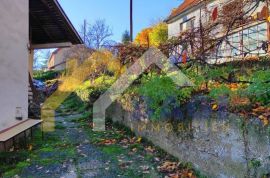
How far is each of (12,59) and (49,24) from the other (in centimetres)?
461

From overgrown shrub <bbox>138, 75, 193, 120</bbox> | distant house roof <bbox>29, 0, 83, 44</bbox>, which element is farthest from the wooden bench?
distant house roof <bbox>29, 0, 83, 44</bbox>

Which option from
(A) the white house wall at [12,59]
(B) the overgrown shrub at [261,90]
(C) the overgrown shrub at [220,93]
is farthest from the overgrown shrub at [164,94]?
(A) the white house wall at [12,59]

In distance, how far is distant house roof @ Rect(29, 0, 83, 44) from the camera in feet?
34.2

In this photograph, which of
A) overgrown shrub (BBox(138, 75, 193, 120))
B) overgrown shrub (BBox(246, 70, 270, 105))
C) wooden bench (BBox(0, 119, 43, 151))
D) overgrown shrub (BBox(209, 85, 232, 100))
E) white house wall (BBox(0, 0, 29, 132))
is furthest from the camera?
white house wall (BBox(0, 0, 29, 132))

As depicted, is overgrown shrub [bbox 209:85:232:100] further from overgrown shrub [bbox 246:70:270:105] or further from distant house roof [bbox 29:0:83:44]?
distant house roof [bbox 29:0:83:44]

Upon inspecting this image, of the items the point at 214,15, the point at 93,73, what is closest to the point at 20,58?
the point at 214,15

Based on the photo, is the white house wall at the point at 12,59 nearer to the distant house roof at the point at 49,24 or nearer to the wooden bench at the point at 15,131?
the wooden bench at the point at 15,131

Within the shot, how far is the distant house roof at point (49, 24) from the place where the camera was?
10.4 meters

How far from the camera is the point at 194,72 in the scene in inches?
268

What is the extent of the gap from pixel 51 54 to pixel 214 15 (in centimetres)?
5919

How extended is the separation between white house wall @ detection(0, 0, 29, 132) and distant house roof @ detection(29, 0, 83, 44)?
4.99ft

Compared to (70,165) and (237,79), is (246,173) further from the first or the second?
(70,165)

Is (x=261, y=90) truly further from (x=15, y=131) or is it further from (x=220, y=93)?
(x=15, y=131)

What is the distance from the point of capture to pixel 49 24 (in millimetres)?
12117
